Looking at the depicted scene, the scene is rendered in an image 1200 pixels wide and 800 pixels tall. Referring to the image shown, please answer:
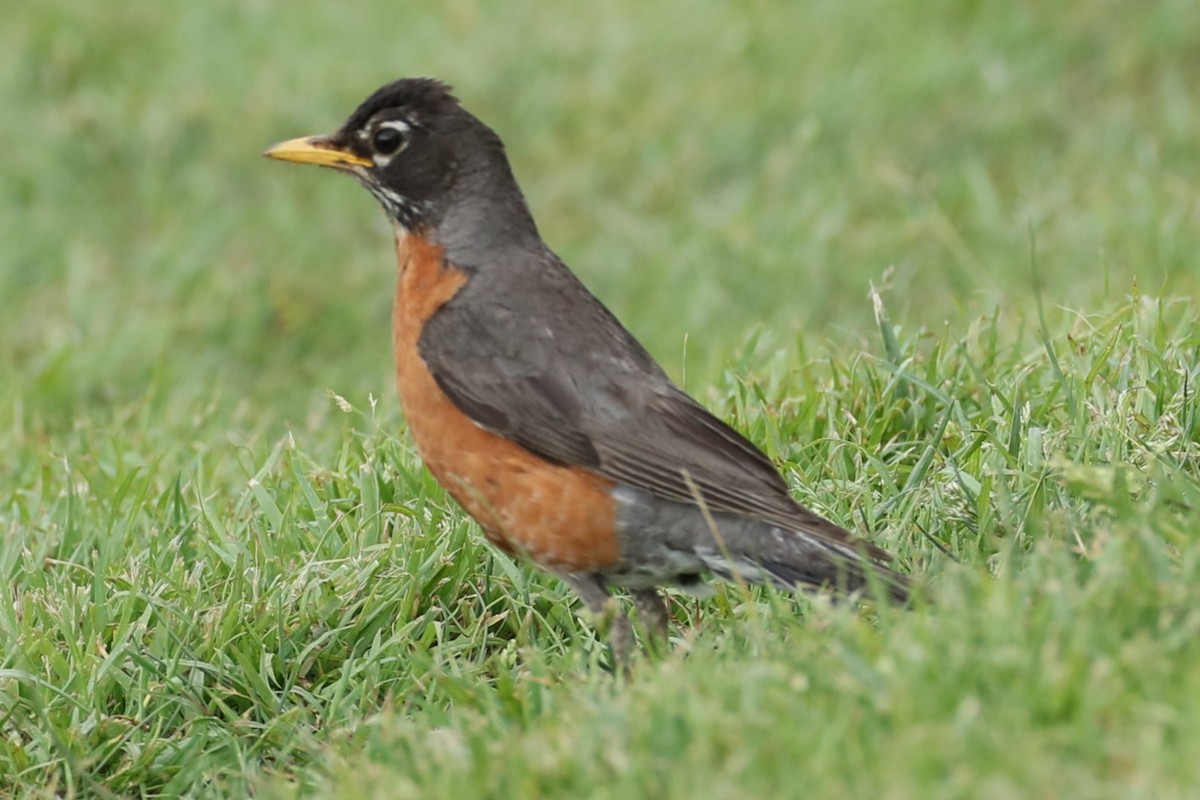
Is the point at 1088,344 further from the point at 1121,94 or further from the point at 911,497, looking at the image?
the point at 1121,94

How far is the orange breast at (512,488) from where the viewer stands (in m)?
4.85

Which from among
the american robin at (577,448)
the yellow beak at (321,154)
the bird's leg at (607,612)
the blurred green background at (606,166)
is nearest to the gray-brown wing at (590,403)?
the american robin at (577,448)

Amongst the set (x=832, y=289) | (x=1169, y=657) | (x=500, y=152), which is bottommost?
(x=832, y=289)

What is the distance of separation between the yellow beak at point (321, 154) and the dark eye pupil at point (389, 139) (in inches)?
2.7

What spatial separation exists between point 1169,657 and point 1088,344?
96.1 inches

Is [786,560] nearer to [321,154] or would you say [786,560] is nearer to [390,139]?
[390,139]

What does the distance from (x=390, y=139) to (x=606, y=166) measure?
538 centimetres

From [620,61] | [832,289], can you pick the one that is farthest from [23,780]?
[620,61]

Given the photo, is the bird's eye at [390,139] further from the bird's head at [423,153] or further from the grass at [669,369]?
the grass at [669,369]

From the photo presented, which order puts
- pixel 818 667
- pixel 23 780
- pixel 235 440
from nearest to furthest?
pixel 818 667, pixel 23 780, pixel 235 440

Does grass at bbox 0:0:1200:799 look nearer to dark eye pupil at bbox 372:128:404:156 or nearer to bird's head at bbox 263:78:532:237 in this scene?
bird's head at bbox 263:78:532:237

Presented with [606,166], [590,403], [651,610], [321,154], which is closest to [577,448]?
[590,403]

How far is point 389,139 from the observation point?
19.1ft

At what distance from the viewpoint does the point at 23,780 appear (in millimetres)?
4664
